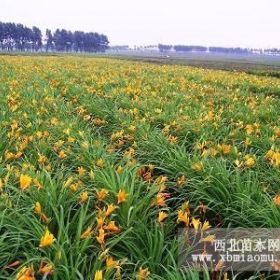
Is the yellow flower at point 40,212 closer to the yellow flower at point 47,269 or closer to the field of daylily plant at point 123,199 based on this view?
the field of daylily plant at point 123,199

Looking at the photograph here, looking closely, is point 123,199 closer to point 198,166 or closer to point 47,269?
point 47,269

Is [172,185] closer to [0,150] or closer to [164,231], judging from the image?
[164,231]

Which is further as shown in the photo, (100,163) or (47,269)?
(100,163)

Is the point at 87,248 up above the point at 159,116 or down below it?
below

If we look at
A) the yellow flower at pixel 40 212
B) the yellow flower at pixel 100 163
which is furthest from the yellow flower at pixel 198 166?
the yellow flower at pixel 40 212

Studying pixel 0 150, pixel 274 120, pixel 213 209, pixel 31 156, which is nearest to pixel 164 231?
pixel 213 209

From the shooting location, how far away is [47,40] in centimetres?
14438

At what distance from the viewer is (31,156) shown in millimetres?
4375

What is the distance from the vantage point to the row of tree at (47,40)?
432ft

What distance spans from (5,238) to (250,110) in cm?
583

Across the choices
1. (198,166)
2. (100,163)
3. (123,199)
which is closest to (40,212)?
(123,199)

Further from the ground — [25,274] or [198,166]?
[198,166]

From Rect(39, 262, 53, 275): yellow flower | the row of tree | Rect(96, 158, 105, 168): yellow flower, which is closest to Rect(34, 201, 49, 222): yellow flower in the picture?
Rect(39, 262, 53, 275): yellow flower

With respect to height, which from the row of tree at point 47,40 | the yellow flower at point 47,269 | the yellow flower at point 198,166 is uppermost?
the row of tree at point 47,40
